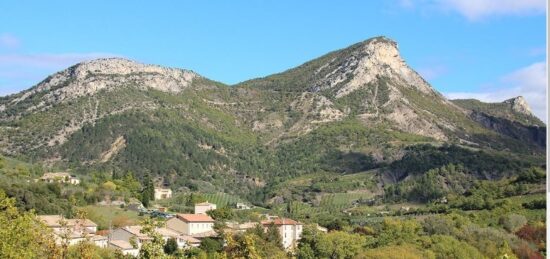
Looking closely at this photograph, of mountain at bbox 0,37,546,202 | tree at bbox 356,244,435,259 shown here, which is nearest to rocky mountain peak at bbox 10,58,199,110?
mountain at bbox 0,37,546,202

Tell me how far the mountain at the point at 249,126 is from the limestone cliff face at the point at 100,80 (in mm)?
284

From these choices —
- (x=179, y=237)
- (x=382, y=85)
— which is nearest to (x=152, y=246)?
(x=179, y=237)

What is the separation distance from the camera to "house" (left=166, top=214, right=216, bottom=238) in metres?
61.6

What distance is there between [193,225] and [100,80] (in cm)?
8044

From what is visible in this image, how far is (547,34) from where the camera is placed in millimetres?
8289

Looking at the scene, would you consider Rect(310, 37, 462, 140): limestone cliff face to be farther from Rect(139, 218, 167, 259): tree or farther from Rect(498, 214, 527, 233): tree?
Rect(139, 218, 167, 259): tree

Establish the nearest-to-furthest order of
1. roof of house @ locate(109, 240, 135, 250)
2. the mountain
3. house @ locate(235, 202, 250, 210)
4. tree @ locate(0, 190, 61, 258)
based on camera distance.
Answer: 1. tree @ locate(0, 190, 61, 258)
2. roof of house @ locate(109, 240, 135, 250)
3. house @ locate(235, 202, 250, 210)
4. the mountain

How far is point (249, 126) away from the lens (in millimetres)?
151750

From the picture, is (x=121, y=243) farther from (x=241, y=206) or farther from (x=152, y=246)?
(x=241, y=206)

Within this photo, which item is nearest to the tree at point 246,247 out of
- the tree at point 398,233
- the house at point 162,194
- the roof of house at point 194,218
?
the tree at point 398,233

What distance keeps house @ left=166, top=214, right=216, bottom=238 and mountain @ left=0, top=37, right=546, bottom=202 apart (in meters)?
48.1

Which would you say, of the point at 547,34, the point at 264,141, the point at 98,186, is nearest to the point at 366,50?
the point at 264,141

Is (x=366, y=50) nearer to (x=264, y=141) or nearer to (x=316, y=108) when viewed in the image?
(x=316, y=108)

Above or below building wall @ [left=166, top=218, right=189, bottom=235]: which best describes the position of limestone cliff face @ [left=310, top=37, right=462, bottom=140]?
above
